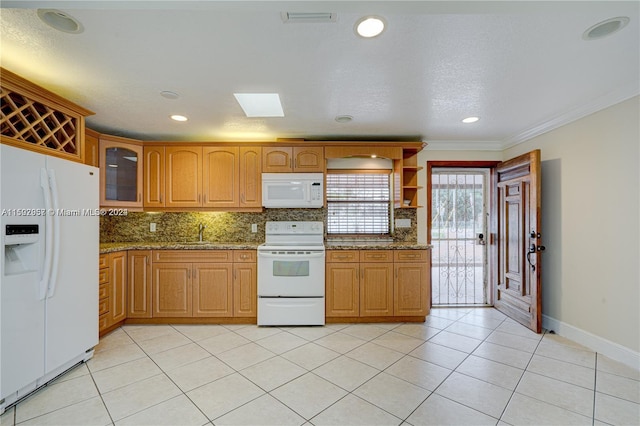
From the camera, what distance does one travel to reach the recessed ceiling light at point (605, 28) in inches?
58.3

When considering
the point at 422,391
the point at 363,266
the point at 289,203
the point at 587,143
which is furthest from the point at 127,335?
the point at 587,143

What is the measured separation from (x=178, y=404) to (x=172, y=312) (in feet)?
5.20

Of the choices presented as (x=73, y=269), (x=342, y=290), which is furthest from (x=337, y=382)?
(x=73, y=269)

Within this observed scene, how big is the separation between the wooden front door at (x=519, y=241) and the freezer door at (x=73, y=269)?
174 inches

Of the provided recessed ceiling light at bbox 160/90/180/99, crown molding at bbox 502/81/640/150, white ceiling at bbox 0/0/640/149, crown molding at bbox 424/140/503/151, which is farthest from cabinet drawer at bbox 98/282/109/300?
crown molding at bbox 502/81/640/150

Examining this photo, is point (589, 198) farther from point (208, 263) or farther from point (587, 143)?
point (208, 263)

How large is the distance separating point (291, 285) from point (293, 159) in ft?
5.24

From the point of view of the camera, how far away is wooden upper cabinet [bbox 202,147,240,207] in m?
3.56

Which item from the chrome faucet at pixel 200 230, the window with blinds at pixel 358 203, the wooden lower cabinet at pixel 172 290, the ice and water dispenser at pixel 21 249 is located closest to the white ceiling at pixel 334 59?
the window with blinds at pixel 358 203

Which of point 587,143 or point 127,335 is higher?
point 587,143

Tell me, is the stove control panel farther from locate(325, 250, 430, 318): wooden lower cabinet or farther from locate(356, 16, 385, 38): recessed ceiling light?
locate(356, 16, 385, 38): recessed ceiling light

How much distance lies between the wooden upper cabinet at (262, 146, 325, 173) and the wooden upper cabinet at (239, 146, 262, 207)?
93 millimetres

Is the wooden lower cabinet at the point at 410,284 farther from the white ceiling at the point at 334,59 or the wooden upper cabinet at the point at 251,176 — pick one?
the wooden upper cabinet at the point at 251,176

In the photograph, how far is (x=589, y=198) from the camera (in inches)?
104
